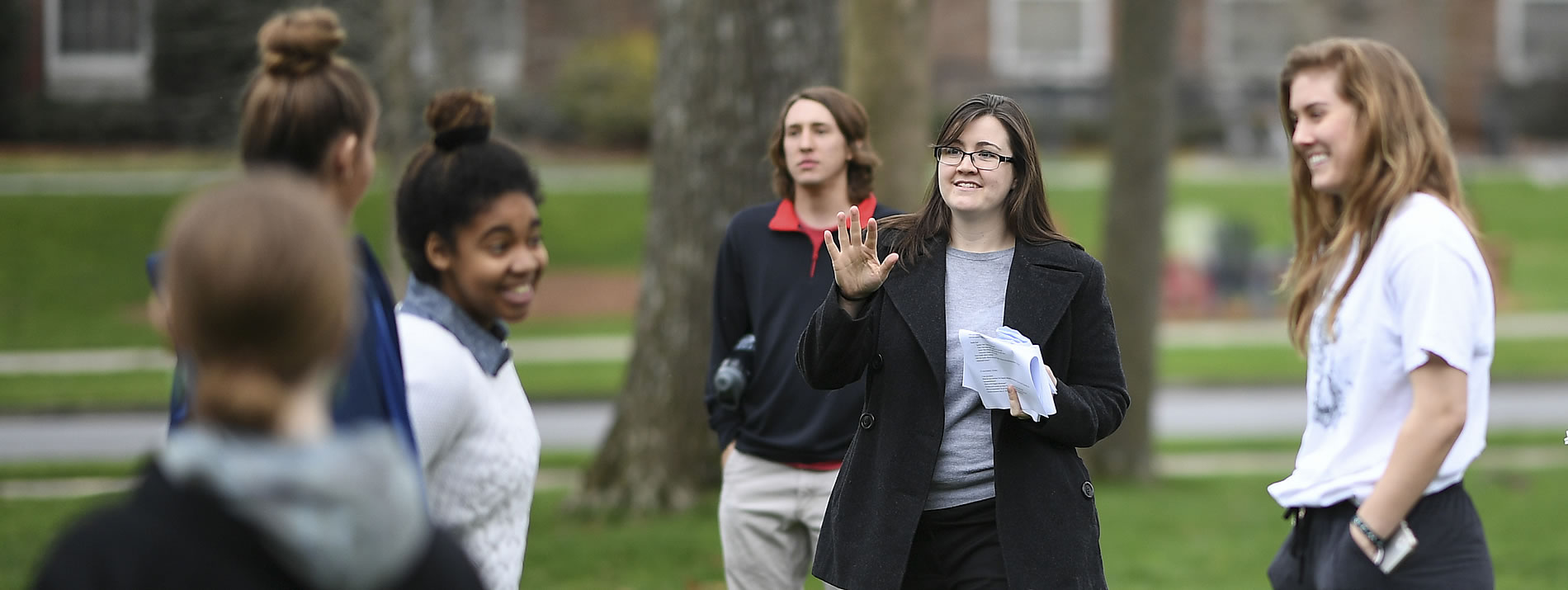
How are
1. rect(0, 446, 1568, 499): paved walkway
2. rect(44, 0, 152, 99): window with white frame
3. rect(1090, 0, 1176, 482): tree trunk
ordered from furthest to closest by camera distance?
rect(44, 0, 152, 99): window with white frame → rect(1090, 0, 1176, 482): tree trunk → rect(0, 446, 1568, 499): paved walkway

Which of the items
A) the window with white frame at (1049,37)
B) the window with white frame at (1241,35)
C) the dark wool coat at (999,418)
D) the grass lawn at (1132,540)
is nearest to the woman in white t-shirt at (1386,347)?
the dark wool coat at (999,418)

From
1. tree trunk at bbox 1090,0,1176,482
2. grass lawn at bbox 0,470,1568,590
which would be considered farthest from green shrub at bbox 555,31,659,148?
grass lawn at bbox 0,470,1568,590

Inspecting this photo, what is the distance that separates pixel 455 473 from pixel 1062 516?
1478 millimetres

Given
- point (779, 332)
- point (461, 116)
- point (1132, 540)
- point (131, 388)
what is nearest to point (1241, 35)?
point (131, 388)

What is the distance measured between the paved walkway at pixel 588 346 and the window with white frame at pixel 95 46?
1425cm

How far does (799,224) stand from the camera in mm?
4719

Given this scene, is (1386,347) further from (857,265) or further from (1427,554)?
(857,265)

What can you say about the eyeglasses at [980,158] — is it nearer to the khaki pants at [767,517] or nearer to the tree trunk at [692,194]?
the khaki pants at [767,517]

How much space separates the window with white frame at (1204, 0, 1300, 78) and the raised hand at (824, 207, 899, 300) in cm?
3559

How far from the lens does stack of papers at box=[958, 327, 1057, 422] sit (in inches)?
128

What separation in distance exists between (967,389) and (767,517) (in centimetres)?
136

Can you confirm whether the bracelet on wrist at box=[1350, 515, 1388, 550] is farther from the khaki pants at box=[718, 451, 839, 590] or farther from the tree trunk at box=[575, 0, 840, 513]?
the tree trunk at box=[575, 0, 840, 513]

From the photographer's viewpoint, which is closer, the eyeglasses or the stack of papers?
the stack of papers

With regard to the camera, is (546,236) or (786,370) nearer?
(786,370)
